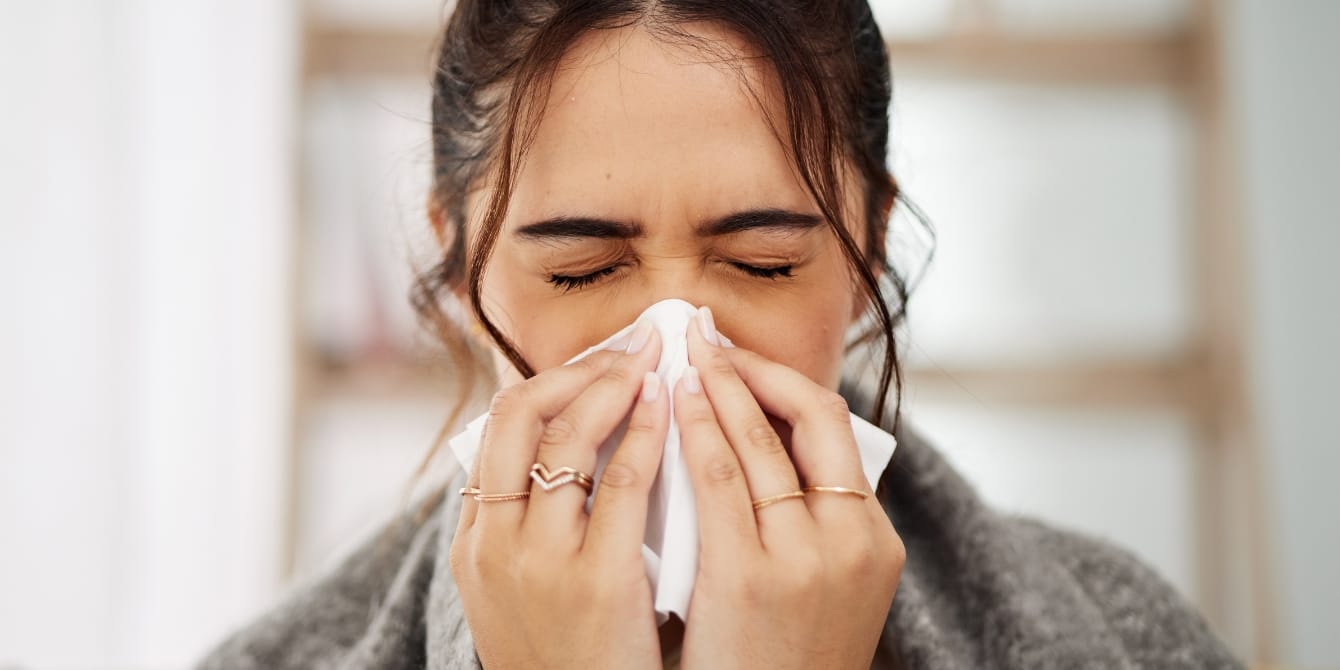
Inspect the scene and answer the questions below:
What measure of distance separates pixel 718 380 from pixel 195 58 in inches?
74.7

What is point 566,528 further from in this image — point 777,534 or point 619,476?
point 777,534

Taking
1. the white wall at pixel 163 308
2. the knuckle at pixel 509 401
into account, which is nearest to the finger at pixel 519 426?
the knuckle at pixel 509 401

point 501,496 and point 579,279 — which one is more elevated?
point 579,279

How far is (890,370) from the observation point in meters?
1.02

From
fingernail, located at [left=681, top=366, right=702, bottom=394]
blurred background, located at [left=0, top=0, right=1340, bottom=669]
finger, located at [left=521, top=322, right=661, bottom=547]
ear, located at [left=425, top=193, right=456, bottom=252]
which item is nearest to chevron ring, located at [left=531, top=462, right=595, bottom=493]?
finger, located at [left=521, top=322, right=661, bottom=547]

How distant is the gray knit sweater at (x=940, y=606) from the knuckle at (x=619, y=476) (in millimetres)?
216

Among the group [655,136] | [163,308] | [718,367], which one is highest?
[655,136]

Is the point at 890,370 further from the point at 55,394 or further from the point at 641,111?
the point at 55,394

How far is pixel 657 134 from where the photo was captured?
2.93 ft

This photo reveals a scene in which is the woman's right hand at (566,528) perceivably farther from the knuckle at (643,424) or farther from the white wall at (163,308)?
the white wall at (163,308)

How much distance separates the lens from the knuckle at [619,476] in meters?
0.81

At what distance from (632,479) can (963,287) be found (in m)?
1.61

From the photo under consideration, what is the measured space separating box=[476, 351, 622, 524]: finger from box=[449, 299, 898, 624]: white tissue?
0.04 metres

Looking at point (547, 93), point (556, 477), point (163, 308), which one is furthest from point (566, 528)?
point (163, 308)
